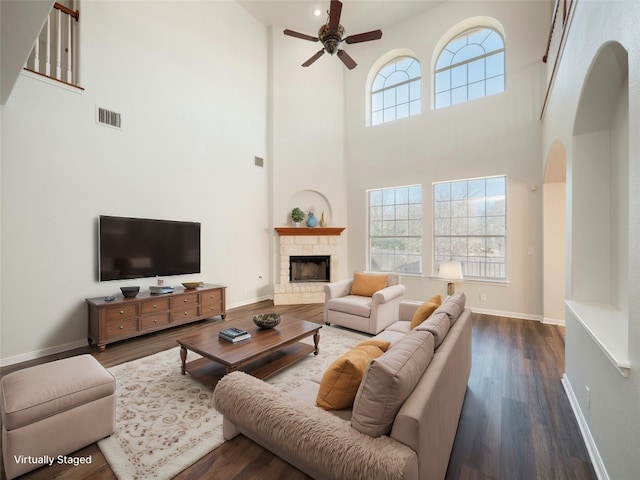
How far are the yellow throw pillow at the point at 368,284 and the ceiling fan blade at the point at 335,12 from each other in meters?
3.35

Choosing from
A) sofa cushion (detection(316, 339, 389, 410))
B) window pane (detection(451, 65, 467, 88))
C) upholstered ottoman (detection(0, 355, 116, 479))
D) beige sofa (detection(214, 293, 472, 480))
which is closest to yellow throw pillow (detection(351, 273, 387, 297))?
beige sofa (detection(214, 293, 472, 480))

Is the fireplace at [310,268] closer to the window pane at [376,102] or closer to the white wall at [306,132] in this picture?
the white wall at [306,132]

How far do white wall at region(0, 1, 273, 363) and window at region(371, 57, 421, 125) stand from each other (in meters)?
2.54

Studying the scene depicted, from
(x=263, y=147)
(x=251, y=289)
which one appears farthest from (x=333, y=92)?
(x=251, y=289)

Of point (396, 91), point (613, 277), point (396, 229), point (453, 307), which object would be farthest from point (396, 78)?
point (453, 307)

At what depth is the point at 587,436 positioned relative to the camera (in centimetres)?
192

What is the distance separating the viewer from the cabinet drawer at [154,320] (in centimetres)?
375

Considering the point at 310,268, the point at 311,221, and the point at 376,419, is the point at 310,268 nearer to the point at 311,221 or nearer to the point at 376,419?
the point at 311,221

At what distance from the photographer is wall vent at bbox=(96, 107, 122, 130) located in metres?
3.73

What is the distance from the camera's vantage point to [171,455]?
1.79 metres

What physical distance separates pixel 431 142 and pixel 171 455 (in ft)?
19.6

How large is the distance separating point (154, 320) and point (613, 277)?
15.8 feet

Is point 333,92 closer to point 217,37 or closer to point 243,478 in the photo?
point 217,37

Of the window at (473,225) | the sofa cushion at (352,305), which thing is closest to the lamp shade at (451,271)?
the sofa cushion at (352,305)
